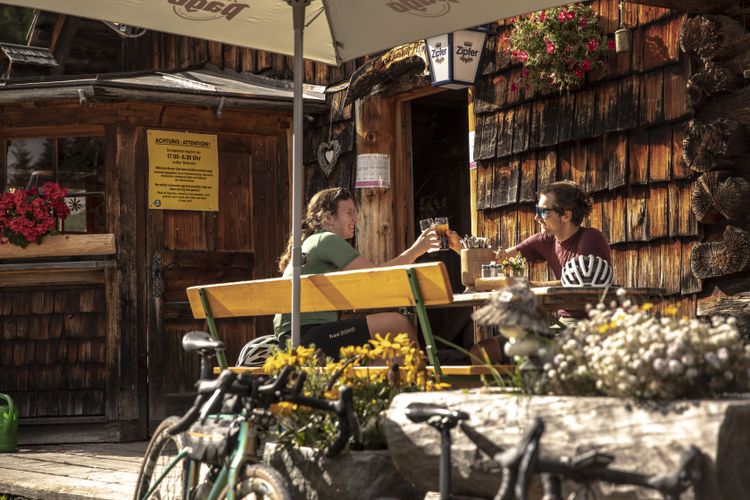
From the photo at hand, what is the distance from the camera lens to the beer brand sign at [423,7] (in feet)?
16.5

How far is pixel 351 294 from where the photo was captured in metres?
5.36

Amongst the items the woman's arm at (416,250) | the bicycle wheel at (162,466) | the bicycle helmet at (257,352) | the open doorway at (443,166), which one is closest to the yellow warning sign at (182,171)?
the open doorway at (443,166)

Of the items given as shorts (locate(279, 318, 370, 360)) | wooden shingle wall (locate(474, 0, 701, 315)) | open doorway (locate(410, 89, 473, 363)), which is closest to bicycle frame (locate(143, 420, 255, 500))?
shorts (locate(279, 318, 370, 360))

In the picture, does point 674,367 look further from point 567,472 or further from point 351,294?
point 351,294

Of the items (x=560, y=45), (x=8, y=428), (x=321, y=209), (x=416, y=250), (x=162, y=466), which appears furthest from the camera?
(x=8, y=428)

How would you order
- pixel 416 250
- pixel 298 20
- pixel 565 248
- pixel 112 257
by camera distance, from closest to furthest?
pixel 298 20, pixel 416 250, pixel 565 248, pixel 112 257

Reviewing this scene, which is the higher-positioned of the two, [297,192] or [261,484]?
[297,192]

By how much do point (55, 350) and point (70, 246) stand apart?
2.98ft

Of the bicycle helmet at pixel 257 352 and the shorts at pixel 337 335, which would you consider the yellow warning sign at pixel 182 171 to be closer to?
the bicycle helmet at pixel 257 352

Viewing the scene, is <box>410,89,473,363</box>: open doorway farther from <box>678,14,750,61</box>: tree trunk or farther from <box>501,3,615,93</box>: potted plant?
<box>678,14,750,61</box>: tree trunk

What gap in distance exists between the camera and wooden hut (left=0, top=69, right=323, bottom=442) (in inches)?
360

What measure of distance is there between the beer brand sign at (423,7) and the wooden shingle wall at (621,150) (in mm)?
1969

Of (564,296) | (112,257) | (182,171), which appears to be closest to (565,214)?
(564,296)

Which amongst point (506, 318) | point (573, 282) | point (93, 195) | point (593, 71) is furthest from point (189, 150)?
point (506, 318)
